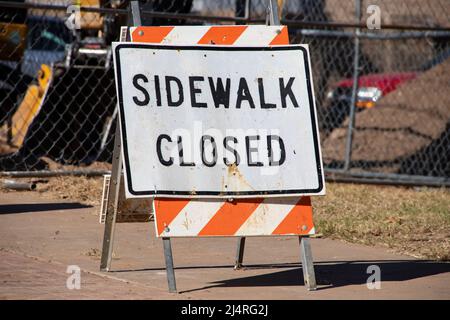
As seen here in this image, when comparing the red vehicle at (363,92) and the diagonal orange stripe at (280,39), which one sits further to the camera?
the red vehicle at (363,92)

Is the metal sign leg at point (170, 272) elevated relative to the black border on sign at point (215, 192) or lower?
lower

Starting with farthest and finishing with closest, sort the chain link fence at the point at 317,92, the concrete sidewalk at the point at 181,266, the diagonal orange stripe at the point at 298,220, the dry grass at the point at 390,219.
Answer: the chain link fence at the point at 317,92, the dry grass at the point at 390,219, the diagonal orange stripe at the point at 298,220, the concrete sidewalk at the point at 181,266

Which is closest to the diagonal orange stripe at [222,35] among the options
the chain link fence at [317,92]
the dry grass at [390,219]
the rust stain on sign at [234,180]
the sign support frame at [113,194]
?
the sign support frame at [113,194]

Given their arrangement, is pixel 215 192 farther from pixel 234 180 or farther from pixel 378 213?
pixel 378 213

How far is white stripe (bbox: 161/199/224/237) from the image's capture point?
542 cm

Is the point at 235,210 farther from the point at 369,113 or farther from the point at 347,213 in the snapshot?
the point at 369,113

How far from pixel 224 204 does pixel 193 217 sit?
20cm

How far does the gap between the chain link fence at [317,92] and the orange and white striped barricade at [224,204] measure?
3113mm

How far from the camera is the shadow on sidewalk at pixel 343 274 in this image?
5.84 metres

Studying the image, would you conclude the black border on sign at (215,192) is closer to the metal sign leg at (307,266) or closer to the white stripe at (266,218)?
the white stripe at (266,218)

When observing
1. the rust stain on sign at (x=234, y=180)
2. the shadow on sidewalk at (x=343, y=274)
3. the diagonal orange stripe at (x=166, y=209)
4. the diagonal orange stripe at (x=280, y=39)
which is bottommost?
the shadow on sidewalk at (x=343, y=274)

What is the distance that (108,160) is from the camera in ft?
35.0

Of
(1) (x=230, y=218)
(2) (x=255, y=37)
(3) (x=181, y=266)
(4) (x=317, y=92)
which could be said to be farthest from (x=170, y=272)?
(4) (x=317, y=92)

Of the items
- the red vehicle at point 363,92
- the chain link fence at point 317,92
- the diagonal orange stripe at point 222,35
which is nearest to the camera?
the diagonal orange stripe at point 222,35
